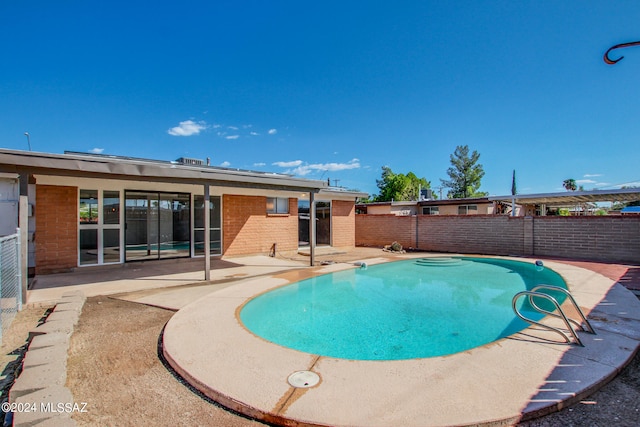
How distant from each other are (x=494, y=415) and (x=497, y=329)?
3.35 metres

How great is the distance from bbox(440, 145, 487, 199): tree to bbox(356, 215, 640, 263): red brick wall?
1309 inches

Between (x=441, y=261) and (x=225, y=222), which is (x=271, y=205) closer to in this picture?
(x=225, y=222)

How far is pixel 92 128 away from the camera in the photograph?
56.9ft

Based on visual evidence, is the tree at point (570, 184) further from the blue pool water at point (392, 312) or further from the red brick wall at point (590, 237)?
the blue pool water at point (392, 312)

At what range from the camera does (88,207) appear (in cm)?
879

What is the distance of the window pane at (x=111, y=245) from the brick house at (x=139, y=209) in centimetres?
3

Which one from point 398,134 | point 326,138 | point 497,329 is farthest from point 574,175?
point 497,329

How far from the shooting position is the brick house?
244 inches

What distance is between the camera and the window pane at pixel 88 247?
28.5 feet

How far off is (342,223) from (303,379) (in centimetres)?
1294

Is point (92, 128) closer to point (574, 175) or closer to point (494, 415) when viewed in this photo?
point (494, 415)

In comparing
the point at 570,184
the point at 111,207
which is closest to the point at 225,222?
the point at 111,207

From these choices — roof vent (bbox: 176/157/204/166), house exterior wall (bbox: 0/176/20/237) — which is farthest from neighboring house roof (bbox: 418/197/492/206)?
house exterior wall (bbox: 0/176/20/237)

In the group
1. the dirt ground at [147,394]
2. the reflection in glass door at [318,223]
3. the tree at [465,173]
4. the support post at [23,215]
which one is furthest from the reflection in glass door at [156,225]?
the tree at [465,173]
